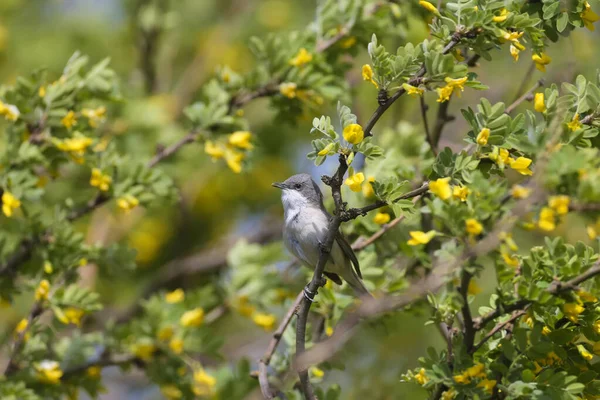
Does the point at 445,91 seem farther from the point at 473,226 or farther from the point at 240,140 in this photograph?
the point at 240,140

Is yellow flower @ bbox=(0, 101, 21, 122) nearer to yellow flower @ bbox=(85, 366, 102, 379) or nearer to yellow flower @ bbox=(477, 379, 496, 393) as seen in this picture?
yellow flower @ bbox=(85, 366, 102, 379)

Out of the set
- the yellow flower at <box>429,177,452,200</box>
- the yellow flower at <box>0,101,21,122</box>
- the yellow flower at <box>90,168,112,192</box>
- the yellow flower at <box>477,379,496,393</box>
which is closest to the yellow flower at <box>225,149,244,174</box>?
→ the yellow flower at <box>90,168,112,192</box>

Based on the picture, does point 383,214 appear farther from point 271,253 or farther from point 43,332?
point 43,332

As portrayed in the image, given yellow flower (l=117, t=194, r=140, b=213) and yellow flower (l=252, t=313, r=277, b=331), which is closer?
yellow flower (l=117, t=194, r=140, b=213)

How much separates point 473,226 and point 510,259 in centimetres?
44

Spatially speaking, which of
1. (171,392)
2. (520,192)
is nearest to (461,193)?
(520,192)

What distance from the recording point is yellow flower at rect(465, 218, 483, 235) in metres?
2.13

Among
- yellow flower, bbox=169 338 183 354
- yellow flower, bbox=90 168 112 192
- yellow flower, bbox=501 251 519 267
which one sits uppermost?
yellow flower, bbox=90 168 112 192

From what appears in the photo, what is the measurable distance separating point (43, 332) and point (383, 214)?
6.36 ft

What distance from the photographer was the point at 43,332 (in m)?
3.89

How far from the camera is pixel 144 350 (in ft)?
13.6

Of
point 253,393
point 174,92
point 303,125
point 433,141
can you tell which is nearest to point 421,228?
point 433,141

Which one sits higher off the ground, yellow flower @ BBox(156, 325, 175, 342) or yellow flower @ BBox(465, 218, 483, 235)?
yellow flower @ BBox(156, 325, 175, 342)

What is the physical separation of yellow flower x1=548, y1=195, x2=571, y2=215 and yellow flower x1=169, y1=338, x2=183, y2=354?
2.64 meters
